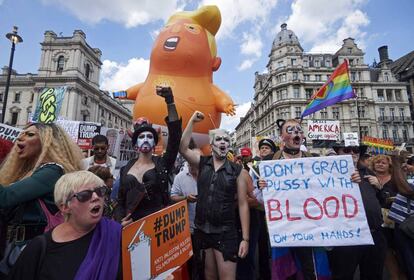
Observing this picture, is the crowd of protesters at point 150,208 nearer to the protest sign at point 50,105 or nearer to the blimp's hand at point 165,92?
the blimp's hand at point 165,92

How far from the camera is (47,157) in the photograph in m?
1.98

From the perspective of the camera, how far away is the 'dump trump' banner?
250 centimetres

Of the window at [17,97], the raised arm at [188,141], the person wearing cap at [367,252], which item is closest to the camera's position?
the person wearing cap at [367,252]

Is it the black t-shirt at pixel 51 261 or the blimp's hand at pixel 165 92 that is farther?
the blimp's hand at pixel 165 92

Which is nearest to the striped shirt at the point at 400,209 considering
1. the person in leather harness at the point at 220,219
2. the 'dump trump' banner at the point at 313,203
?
the 'dump trump' banner at the point at 313,203

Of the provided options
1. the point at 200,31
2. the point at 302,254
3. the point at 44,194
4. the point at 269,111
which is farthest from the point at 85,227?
the point at 269,111

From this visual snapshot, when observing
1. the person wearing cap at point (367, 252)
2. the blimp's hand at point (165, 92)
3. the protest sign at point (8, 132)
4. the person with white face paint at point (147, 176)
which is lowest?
the person wearing cap at point (367, 252)

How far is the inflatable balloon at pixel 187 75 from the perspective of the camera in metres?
6.46

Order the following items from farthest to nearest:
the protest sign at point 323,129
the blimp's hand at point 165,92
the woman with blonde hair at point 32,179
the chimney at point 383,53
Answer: the chimney at point 383,53, the protest sign at point 323,129, the blimp's hand at point 165,92, the woman with blonde hair at point 32,179

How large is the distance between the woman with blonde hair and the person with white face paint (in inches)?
20.7

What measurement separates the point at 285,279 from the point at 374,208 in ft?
4.26

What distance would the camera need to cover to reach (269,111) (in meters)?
51.6

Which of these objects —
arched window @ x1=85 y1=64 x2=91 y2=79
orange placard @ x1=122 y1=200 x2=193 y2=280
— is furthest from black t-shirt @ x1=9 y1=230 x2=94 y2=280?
arched window @ x1=85 y1=64 x2=91 y2=79

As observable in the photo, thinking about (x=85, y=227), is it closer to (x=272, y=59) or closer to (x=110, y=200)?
(x=110, y=200)
